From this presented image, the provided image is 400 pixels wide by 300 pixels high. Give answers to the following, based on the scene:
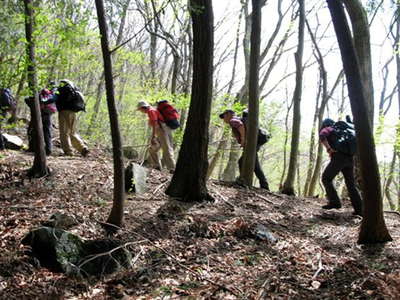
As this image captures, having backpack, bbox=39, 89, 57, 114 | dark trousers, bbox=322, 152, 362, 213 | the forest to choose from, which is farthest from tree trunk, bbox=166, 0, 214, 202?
backpack, bbox=39, 89, 57, 114

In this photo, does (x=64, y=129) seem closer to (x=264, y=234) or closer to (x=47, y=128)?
(x=47, y=128)

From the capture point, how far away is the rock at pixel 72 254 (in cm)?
364

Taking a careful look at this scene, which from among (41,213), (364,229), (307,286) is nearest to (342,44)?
(364,229)

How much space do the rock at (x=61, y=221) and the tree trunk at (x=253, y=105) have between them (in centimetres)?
461

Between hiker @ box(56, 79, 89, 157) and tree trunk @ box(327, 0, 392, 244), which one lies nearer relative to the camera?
tree trunk @ box(327, 0, 392, 244)

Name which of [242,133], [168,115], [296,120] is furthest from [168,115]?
[296,120]

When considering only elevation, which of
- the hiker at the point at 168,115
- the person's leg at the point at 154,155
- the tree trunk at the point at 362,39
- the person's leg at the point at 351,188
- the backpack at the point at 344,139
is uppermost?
the tree trunk at the point at 362,39

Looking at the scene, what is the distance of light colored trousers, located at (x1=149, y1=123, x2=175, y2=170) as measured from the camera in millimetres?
8664

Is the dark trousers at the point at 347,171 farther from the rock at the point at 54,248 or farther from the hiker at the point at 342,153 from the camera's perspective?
the rock at the point at 54,248

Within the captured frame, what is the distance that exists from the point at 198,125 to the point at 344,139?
9.42ft

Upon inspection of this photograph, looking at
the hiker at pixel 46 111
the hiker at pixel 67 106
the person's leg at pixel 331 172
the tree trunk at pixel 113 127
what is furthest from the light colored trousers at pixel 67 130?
the person's leg at pixel 331 172

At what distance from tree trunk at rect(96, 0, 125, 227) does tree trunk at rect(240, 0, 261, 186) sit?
430cm

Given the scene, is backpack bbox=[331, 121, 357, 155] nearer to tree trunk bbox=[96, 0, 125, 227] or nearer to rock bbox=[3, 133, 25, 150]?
tree trunk bbox=[96, 0, 125, 227]

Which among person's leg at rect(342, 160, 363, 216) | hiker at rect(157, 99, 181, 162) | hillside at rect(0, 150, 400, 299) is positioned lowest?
hillside at rect(0, 150, 400, 299)
